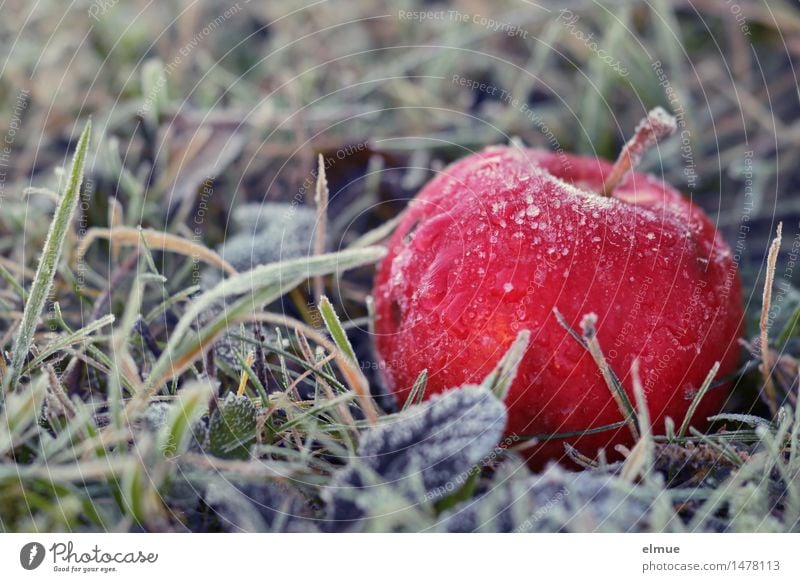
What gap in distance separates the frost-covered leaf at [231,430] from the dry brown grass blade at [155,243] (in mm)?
234

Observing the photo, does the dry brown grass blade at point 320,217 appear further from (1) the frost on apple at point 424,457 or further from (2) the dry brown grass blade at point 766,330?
(2) the dry brown grass blade at point 766,330

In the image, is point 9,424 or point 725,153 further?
point 725,153

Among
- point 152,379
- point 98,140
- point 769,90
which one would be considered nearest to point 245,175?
point 98,140

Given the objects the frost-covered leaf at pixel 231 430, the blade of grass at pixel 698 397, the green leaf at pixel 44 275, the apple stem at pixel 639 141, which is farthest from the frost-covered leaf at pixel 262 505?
the apple stem at pixel 639 141

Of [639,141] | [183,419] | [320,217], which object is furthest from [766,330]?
[183,419]

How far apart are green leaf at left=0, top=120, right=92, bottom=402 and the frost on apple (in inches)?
15.5

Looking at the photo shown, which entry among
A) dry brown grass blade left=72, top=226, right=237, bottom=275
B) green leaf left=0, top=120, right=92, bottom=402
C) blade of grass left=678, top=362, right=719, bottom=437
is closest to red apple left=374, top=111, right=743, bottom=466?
blade of grass left=678, top=362, right=719, bottom=437

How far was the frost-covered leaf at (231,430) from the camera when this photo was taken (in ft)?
2.73

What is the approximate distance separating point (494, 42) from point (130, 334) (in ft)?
3.35

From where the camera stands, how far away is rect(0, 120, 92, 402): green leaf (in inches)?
33.9

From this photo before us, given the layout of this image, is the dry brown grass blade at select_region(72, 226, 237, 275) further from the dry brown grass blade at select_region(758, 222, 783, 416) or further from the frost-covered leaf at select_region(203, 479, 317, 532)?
the dry brown grass blade at select_region(758, 222, 783, 416)

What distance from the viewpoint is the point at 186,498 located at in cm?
83
